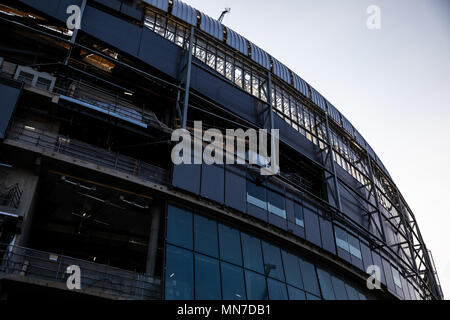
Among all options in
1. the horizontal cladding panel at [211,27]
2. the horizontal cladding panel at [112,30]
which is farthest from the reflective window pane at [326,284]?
the horizontal cladding panel at [112,30]

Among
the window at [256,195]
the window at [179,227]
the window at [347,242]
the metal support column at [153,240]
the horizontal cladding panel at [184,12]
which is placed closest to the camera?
the metal support column at [153,240]

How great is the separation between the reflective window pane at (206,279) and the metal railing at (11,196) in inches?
346

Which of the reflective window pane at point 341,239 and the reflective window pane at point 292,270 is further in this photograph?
the reflective window pane at point 341,239

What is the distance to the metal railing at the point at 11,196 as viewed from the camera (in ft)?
60.5

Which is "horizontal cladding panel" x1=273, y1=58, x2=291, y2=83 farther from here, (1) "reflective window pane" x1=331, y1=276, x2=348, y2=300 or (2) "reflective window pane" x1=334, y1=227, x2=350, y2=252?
(1) "reflective window pane" x1=331, y1=276, x2=348, y2=300

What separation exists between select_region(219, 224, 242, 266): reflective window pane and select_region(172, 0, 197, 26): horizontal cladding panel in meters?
15.3

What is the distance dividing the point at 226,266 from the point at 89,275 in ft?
22.9

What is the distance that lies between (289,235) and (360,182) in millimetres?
15413

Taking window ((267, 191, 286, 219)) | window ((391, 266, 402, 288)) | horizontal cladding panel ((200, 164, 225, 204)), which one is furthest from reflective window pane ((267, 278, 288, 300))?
window ((391, 266, 402, 288))

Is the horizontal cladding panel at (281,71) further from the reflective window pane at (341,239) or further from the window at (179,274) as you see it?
the window at (179,274)

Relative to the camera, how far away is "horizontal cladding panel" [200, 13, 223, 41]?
102 feet

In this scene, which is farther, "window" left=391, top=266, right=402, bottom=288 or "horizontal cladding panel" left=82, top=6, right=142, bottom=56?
"window" left=391, top=266, right=402, bottom=288

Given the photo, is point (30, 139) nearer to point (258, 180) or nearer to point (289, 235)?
point (258, 180)
